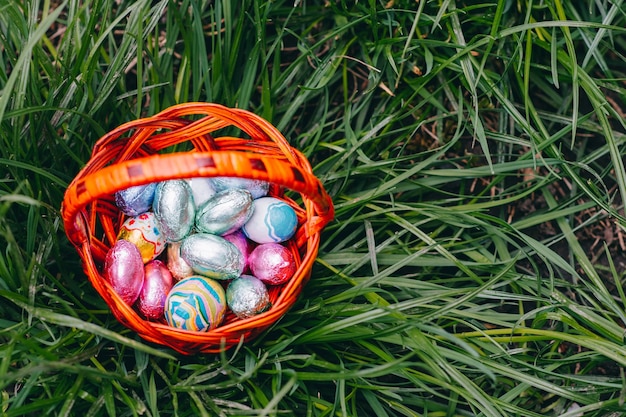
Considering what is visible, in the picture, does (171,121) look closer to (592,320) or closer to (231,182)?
(231,182)

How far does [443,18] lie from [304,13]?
1.13 feet

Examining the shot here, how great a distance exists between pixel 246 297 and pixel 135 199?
0.31m

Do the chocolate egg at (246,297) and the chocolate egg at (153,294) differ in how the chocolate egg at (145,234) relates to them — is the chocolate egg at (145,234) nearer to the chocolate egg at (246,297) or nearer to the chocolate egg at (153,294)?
the chocolate egg at (153,294)

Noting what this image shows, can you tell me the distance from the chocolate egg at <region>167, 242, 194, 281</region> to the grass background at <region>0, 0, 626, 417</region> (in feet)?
0.51

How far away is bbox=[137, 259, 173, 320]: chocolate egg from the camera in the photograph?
128 centimetres

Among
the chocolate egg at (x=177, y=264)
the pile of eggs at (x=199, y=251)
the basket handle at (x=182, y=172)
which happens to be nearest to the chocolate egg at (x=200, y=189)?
the pile of eggs at (x=199, y=251)

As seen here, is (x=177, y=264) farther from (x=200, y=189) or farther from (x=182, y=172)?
(x=182, y=172)

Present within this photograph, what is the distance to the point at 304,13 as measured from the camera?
1574 millimetres

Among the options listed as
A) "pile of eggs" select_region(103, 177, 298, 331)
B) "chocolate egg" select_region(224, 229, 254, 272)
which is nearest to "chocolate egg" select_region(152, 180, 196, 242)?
"pile of eggs" select_region(103, 177, 298, 331)

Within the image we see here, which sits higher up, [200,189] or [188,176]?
[188,176]

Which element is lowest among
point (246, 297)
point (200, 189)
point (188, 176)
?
point (246, 297)

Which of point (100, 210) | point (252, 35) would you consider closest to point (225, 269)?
point (100, 210)

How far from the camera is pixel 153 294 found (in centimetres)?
128

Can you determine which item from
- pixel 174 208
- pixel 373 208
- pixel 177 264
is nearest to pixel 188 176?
pixel 174 208
